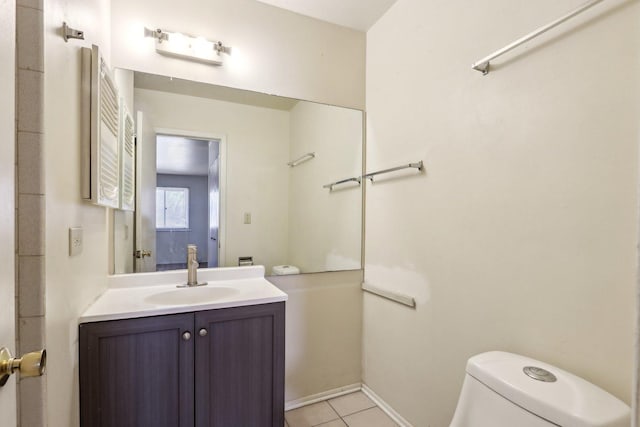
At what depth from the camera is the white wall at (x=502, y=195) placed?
938 millimetres

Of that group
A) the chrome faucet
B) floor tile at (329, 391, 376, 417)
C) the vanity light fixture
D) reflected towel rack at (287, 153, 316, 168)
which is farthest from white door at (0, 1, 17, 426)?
floor tile at (329, 391, 376, 417)

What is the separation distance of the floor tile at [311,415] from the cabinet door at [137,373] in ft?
2.54

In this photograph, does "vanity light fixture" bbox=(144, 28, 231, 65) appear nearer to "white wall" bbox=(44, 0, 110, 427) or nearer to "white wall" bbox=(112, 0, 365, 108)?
"white wall" bbox=(112, 0, 365, 108)

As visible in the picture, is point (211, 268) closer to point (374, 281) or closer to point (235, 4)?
point (374, 281)

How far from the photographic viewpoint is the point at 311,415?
190 cm

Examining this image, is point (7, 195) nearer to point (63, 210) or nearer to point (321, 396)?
point (63, 210)

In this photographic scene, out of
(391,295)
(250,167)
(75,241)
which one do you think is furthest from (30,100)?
(391,295)

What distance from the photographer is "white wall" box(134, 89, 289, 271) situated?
1.82 metres

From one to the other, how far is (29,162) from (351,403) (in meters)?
2.08

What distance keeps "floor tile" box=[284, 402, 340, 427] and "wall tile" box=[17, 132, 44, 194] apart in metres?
1.77

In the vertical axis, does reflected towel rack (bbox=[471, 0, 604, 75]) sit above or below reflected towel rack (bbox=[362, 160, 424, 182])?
above

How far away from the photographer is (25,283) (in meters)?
0.76

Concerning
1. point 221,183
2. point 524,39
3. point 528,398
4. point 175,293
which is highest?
point 524,39

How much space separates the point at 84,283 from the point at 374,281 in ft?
5.14
